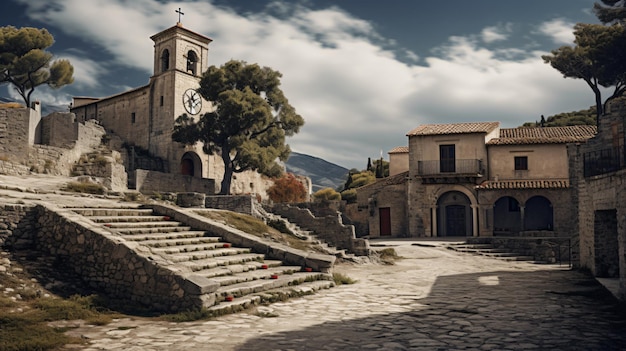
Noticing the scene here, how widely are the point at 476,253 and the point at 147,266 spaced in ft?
54.6

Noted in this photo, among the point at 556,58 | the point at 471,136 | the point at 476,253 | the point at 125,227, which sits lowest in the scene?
the point at 476,253

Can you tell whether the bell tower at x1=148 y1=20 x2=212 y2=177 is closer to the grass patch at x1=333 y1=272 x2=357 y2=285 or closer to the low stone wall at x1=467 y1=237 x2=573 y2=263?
the low stone wall at x1=467 y1=237 x2=573 y2=263

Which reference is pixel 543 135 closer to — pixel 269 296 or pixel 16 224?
pixel 269 296

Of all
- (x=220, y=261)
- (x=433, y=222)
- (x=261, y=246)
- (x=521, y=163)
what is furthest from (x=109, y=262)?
(x=521, y=163)

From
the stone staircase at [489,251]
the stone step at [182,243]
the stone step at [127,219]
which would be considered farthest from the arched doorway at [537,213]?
the stone step at [127,219]

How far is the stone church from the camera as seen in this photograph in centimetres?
3819

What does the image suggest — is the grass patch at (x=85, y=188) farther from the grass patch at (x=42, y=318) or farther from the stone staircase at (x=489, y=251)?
the stone staircase at (x=489, y=251)

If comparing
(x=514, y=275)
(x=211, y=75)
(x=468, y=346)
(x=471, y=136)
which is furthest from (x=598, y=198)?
(x=211, y=75)

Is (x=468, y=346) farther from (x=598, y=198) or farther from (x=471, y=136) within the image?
(x=471, y=136)

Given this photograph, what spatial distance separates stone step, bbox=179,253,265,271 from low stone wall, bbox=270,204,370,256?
6.49 metres

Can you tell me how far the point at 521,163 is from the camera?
3184cm

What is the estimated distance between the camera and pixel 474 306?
9219 millimetres

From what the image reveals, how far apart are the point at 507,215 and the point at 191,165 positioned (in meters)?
24.3

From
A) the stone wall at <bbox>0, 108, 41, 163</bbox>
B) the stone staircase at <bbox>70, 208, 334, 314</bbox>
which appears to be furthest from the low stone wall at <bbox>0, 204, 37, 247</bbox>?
the stone wall at <bbox>0, 108, 41, 163</bbox>
